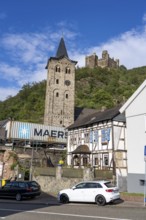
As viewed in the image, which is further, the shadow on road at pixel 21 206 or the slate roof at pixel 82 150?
the slate roof at pixel 82 150

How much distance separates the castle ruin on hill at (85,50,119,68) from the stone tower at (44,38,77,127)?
67.3 meters

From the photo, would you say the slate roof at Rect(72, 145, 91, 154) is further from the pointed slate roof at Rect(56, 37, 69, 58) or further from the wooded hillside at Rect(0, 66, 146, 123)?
the wooded hillside at Rect(0, 66, 146, 123)

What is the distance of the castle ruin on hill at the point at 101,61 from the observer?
134m

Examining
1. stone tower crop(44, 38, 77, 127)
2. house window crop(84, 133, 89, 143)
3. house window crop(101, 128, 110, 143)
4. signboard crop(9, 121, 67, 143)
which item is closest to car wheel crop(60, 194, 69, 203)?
house window crop(101, 128, 110, 143)

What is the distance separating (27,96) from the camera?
10694cm

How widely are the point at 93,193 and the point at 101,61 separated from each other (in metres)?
125

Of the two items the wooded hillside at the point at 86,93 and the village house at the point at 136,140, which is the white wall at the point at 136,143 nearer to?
the village house at the point at 136,140

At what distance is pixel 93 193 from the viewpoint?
1625cm

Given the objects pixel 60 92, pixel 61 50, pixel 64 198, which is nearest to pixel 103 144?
pixel 64 198

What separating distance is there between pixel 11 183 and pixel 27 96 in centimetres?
8712

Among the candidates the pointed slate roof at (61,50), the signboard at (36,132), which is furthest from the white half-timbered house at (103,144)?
the pointed slate roof at (61,50)

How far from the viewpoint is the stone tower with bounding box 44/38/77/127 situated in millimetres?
61344

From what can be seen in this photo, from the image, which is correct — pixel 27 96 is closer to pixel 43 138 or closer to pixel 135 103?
pixel 43 138

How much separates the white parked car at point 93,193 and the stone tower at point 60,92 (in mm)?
43164
